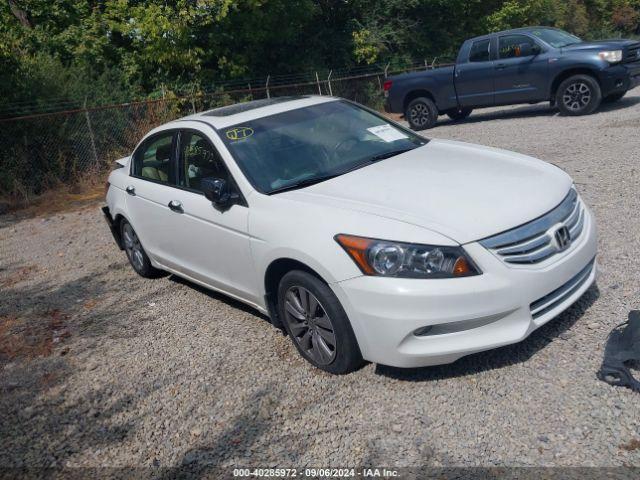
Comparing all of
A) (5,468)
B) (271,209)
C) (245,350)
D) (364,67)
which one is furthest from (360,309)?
(364,67)

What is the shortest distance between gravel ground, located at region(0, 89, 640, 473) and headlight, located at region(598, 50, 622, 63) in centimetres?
657

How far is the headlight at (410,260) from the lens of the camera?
3578mm

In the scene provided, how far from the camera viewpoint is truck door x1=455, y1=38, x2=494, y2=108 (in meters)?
13.8

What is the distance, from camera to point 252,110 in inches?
216

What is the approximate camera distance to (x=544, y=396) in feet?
11.8

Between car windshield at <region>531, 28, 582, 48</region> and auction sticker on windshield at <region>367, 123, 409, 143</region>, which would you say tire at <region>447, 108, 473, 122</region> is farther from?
auction sticker on windshield at <region>367, 123, 409, 143</region>

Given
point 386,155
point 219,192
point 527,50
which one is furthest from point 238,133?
point 527,50

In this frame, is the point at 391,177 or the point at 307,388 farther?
the point at 391,177

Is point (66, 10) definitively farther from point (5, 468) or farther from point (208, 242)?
point (5, 468)

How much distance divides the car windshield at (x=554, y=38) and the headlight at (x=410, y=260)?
10646 millimetres

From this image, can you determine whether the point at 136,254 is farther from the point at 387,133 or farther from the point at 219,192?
the point at 387,133

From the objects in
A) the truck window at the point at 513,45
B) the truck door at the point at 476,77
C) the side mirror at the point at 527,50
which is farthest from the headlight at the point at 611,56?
the truck door at the point at 476,77

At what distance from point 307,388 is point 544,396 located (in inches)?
55.3

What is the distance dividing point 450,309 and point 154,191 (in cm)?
326
